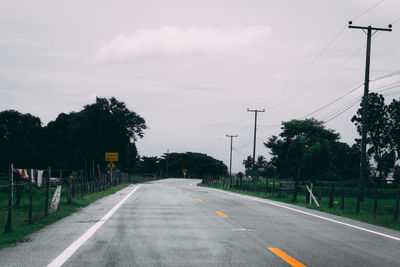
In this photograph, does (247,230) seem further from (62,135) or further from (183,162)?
(183,162)

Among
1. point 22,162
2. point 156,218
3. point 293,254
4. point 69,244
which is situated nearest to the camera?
point 293,254

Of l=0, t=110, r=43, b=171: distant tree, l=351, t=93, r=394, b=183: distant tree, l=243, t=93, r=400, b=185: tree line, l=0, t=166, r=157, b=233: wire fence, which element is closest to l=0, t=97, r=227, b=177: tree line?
l=0, t=110, r=43, b=171: distant tree

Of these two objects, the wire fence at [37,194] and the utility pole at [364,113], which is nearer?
the wire fence at [37,194]

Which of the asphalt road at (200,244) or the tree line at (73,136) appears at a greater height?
the tree line at (73,136)

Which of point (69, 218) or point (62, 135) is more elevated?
point (62, 135)

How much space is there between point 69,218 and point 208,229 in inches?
186

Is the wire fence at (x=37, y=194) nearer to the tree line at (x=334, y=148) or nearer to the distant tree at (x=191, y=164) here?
the tree line at (x=334, y=148)

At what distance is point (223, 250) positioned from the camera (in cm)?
786

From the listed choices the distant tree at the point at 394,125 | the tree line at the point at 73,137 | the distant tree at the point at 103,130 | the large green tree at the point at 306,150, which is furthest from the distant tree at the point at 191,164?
the distant tree at the point at 103,130

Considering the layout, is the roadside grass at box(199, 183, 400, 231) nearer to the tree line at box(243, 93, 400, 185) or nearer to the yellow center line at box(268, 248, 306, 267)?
the yellow center line at box(268, 248, 306, 267)

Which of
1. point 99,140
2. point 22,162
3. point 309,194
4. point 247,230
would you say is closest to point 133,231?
point 247,230

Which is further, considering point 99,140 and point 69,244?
point 99,140

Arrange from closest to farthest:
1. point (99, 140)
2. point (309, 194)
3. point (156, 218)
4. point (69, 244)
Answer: point (69, 244), point (156, 218), point (309, 194), point (99, 140)

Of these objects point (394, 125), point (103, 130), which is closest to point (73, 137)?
point (103, 130)
